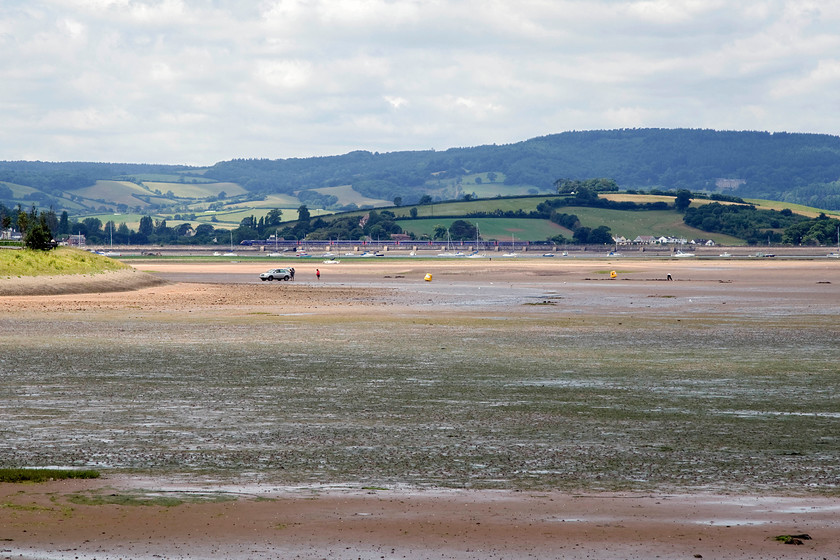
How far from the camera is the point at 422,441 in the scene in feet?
57.7

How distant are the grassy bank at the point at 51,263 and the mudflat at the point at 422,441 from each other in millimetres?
31363

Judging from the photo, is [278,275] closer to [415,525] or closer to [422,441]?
[422,441]

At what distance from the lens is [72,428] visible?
1850cm

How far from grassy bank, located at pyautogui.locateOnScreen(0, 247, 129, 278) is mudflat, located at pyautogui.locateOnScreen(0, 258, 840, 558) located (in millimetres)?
31363

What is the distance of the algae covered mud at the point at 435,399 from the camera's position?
15.4m

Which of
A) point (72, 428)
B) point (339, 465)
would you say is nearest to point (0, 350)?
point (72, 428)

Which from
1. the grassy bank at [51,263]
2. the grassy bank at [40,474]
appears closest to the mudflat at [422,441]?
the grassy bank at [40,474]

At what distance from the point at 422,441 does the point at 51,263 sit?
211 ft

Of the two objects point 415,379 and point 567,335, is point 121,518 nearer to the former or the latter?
point 415,379

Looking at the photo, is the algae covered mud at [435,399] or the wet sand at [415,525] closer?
the wet sand at [415,525]

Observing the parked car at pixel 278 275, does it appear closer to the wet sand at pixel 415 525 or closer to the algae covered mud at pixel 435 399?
the algae covered mud at pixel 435 399

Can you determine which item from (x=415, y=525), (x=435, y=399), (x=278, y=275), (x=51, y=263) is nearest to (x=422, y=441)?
(x=435, y=399)

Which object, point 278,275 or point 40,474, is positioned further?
point 278,275

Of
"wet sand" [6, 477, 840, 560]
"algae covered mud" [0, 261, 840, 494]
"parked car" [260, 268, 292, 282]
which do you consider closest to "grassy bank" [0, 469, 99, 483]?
"wet sand" [6, 477, 840, 560]
